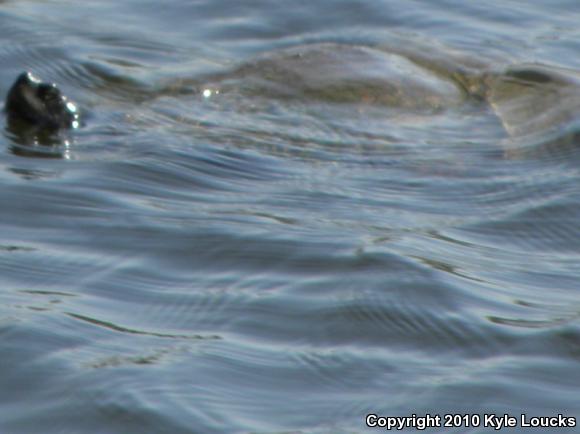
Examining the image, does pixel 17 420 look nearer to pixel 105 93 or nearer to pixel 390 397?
pixel 390 397

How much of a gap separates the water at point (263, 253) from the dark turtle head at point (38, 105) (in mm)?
126

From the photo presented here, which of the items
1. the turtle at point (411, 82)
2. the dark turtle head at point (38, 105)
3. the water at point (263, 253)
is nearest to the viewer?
the water at point (263, 253)

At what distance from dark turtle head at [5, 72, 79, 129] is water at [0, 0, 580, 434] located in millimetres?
126

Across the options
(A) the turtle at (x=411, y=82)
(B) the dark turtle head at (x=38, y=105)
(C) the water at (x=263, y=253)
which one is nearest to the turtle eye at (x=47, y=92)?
(B) the dark turtle head at (x=38, y=105)

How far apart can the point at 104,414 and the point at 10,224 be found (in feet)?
4.69

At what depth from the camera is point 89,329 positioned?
4.01 metres

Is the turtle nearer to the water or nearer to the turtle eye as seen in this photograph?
the water

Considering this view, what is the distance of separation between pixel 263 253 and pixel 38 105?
153 cm

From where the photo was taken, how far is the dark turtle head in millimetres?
5777

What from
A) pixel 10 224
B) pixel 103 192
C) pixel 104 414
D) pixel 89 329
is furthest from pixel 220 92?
pixel 104 414

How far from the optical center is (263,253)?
472cm

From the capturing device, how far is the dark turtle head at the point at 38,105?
578cm

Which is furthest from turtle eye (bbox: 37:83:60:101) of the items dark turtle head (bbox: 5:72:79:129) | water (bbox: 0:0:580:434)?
water (bbox: 0:0:580:434)

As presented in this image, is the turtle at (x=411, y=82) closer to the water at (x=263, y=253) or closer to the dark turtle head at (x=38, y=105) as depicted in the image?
the water at (x=263, y=253)
